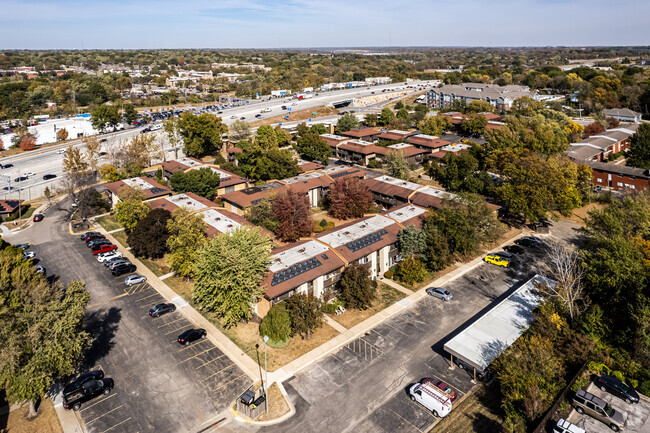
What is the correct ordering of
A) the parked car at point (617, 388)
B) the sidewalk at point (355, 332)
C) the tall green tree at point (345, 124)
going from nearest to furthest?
the parked car at point (617, 388)
the sidewalk at point (355, 332)
the tall green tree at point (345, 124)

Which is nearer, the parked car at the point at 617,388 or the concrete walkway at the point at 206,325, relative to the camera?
the parked car at the point at 617,388

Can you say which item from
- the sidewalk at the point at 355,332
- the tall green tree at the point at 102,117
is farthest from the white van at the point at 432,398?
the tall green tree at the point at 102,117

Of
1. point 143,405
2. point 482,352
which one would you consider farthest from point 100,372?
point 482,352

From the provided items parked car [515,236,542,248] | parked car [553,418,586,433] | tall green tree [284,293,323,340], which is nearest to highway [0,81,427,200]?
A: tall green tree [284,293,323,340]

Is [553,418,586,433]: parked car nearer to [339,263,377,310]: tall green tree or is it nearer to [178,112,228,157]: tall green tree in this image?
[339,263,377,310]: tall green tree

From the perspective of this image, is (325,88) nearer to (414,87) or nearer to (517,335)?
(414,87)

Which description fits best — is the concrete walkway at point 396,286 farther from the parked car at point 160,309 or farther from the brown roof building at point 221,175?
the brown roof building at point 221,175
